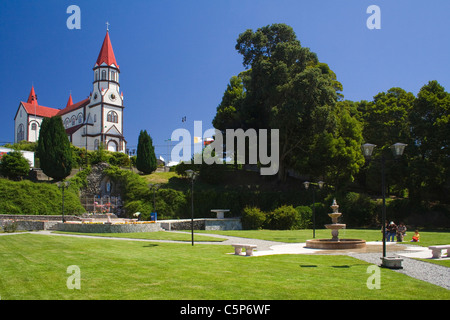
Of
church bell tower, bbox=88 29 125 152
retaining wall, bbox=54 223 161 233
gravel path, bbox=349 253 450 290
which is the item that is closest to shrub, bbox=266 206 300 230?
retaining wall, bbox=54 223 161 233

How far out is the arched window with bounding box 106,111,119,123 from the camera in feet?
240

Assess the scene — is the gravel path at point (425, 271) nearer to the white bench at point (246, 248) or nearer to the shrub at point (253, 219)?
the white bench at point (246, 248)

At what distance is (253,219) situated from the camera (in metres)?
31.5

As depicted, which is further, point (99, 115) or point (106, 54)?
point (106, 54)

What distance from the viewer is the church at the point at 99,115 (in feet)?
235

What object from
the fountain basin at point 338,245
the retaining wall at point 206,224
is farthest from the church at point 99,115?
the fountain basin at point 338,245

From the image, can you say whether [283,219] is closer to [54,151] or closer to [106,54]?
[54,151]

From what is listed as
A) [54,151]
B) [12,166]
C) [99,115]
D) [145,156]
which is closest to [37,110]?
[99,115]

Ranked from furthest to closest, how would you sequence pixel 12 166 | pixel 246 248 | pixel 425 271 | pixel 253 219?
pixel 12 166, pixel 253 219, pixel 246 248, pixel 425 271

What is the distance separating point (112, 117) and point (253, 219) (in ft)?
165

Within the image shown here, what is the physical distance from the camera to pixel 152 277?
29.1 feet

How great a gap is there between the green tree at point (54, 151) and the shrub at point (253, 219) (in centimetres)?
2107
